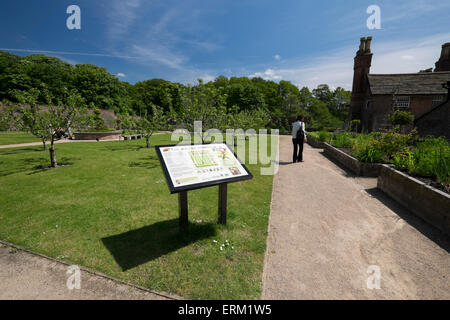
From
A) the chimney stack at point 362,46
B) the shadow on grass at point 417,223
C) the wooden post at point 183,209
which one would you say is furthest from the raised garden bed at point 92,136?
the chimney stack at point 362,46

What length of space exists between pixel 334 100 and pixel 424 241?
274ft

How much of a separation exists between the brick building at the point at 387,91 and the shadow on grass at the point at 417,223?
23503 millimetres

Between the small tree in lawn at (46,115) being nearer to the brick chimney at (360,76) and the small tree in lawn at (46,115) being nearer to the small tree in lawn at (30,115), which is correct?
the small tree in lawn at (30,115)

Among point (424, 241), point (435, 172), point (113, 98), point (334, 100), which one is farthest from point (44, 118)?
point (334, 100)

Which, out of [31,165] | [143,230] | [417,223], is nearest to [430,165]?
[417,223]

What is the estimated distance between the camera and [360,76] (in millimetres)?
32531

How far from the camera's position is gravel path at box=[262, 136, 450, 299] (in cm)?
257

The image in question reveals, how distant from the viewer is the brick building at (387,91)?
2644cm

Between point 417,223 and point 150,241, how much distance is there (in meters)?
5.52

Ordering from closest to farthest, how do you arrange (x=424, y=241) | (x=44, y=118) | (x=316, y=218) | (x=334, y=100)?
(x=424, y=241) → (x=316, y=218) → (x=44, y=118) → (x=334, y=100)

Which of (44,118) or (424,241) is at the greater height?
(44,118)

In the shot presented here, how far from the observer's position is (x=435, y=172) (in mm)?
4750
